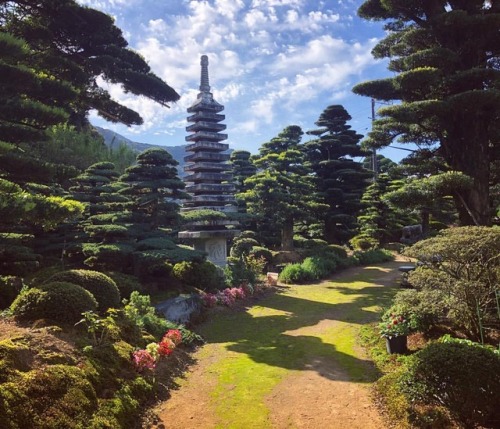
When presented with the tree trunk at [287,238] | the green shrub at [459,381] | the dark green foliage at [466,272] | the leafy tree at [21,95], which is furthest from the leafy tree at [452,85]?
the tree trunk at [287,238]

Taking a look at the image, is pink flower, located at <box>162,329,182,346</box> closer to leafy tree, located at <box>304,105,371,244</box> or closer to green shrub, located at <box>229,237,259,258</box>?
green shrub, located at <box>229,237,259,258</box>

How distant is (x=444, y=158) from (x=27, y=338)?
474 inches

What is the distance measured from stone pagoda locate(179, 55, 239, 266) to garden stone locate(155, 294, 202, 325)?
645cm

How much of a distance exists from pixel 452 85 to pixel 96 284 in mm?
11085

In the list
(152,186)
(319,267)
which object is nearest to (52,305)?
(152,186)

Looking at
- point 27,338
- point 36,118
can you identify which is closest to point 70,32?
point 36,118

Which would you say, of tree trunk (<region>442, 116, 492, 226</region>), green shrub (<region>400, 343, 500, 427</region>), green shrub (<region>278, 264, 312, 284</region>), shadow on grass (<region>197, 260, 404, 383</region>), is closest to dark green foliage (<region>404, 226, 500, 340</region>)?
green shrub (<region>400, 343, 500, 427</region>)

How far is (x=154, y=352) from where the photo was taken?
6.97 meters

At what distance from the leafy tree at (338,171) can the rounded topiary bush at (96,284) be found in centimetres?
1778

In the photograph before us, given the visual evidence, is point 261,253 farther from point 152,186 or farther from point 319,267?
point 152,186

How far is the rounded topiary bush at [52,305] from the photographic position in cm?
664

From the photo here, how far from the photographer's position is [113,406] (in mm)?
5043

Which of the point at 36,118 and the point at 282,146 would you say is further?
the point at 282,146

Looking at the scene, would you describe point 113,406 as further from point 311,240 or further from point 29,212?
point 311,240
